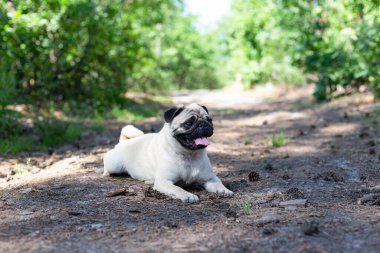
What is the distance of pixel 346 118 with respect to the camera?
11094mm

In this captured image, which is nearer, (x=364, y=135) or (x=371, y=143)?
(x=371, y=143)

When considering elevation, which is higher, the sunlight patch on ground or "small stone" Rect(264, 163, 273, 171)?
the sunlight patch on ground

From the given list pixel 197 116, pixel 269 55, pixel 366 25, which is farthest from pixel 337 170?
pixel 269 55

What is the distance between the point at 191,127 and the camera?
4883 millimetres

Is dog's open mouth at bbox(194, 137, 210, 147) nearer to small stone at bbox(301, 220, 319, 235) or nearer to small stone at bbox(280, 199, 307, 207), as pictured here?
small stone at bbox(280, 199, 307, 207)

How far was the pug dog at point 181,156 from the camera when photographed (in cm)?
491

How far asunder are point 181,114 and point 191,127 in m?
0.26

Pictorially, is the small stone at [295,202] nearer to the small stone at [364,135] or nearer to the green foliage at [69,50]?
the small stone at [364,135]

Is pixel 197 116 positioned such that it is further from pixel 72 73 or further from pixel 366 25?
pixel 72 73

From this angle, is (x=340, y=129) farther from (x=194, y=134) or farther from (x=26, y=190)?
(x=26, y=190)

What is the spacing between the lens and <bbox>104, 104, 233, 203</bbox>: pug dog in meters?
4.91

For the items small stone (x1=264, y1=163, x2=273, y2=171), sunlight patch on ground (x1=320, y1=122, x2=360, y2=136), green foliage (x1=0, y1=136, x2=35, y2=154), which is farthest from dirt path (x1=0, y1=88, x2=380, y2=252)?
sunlight patch on ground (x1=320, y1=122, x2=360, y2=136)

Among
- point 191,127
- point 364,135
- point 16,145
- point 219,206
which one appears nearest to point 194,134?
point 191,127

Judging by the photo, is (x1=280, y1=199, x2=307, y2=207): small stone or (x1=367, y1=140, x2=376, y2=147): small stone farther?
Result: (x1=367, y1=140, x2=376, y2=147): small stone
